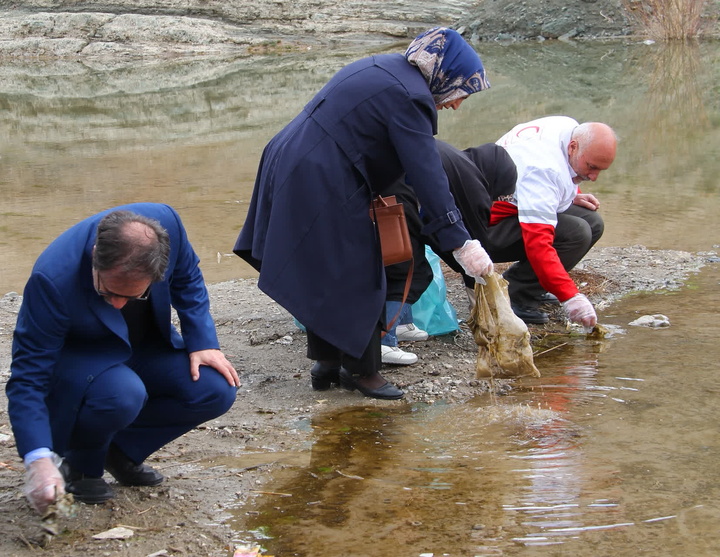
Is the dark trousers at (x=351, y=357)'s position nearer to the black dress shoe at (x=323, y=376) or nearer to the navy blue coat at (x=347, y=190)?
the black dress shoe at (x=323, y=376)

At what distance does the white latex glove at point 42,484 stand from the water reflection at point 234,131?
365 centimetres

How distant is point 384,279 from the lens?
3.78 meters

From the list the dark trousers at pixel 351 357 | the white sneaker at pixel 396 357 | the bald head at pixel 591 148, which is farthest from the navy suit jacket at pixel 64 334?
the bald head at pixel 591 148

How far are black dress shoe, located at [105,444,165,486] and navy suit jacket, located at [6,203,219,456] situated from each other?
23 centimetres

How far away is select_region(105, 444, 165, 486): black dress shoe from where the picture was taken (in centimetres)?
296

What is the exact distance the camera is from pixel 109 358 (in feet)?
8.91

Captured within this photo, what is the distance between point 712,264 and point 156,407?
426 cm

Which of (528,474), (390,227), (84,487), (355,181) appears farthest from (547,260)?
(84,487)

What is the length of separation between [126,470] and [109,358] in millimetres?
471

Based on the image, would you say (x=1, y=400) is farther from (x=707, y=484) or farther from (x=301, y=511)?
(x=707, y=484)

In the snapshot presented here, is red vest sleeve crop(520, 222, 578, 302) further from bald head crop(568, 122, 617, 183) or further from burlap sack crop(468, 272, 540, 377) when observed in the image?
burlap sack crop(468, 272, 540, 377)

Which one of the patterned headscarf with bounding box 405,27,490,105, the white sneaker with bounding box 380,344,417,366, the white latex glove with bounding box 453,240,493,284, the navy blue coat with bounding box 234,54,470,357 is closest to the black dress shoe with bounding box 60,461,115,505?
the navy blue coat with bounding box 234,54,470,357

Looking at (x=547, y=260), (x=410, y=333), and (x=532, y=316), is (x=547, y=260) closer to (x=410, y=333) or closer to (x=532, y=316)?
(x=532, y=316)

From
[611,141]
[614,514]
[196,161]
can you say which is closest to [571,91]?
[196,161]
